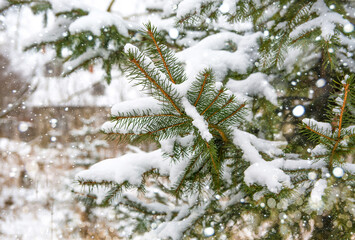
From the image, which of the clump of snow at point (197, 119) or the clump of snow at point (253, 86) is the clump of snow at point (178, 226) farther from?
the clump of snow at point (197, 119)

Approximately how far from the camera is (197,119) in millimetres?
804

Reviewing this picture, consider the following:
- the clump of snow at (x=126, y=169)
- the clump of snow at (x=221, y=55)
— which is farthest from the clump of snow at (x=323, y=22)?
the clump of snow at (x=126, y=169)

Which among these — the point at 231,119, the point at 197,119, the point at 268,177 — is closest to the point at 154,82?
the point at 197,119

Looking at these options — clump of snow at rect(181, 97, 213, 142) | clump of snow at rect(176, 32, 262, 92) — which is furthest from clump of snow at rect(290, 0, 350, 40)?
clump of snow at rect(181, 97, 213, 142)

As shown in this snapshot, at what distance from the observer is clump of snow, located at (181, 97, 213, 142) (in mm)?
771

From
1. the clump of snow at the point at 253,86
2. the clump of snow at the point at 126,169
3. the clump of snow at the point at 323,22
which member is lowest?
the clump of snow at the point at 126,169

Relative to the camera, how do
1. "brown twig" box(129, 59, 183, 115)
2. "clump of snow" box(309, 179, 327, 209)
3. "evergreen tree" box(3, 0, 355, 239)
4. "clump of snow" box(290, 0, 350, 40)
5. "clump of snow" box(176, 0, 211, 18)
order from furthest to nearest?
"clump of snow" box(176, 0, 211, 18), "clump of snow" box(290, 0, 350, 40), "clump of snow" box(309, 179, 327, 209), "evergreen tree" box(3, 0, 355, 239), "brown twig" box(129, 59, 183, 115)

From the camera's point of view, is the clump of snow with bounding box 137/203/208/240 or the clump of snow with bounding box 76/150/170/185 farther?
the clump of snow with bounding box 137/203/208/240

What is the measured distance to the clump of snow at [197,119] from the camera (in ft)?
2.53

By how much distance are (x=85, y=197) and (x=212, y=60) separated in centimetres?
128

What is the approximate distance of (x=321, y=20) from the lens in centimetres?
131

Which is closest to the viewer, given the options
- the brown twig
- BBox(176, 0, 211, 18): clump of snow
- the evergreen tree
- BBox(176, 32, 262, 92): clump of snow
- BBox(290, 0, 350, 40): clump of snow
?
the brown twig

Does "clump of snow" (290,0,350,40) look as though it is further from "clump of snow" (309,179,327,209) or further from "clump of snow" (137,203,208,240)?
"clump of snow" (137,203,208,240)

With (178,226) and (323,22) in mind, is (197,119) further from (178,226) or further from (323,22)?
(178,226)
